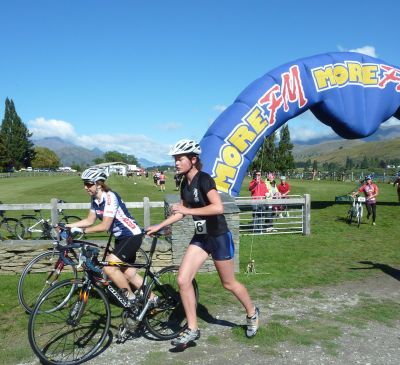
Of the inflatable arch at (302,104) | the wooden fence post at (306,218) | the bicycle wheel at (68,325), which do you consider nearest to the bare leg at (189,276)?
the bicycle wheel at (68,325)

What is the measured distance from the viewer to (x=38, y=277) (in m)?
7.53

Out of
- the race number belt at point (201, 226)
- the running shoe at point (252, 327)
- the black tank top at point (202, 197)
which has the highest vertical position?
the black tank top at point (202, 197)

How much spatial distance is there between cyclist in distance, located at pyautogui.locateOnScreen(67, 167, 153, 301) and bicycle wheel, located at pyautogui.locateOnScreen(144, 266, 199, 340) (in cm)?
30

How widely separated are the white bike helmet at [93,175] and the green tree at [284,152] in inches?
2306

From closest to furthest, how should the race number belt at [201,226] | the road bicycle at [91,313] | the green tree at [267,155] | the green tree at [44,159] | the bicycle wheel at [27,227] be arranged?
the road bicycle at [91,313]
the race number belt at [201,226]
the bicycle wheel at [27,227]
the green tree at [267,155]
the green tree at [44,159]

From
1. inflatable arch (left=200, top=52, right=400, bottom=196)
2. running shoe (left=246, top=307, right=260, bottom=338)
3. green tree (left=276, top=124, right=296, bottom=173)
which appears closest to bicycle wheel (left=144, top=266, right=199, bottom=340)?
running shoe (left=246, top=307, right=260, bottom=338)

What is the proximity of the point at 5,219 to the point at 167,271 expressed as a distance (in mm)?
9639

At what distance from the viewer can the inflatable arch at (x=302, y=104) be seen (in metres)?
13.5

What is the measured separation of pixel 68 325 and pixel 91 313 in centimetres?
40

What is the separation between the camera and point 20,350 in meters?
4.86

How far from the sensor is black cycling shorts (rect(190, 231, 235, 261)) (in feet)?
16.0

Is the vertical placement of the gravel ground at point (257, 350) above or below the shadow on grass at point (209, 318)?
below

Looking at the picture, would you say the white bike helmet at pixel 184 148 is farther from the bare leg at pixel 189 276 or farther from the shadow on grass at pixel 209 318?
A: the shadow on grass at pixel 209 318

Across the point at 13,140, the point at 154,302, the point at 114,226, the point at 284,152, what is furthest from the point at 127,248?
the point at 13,140
